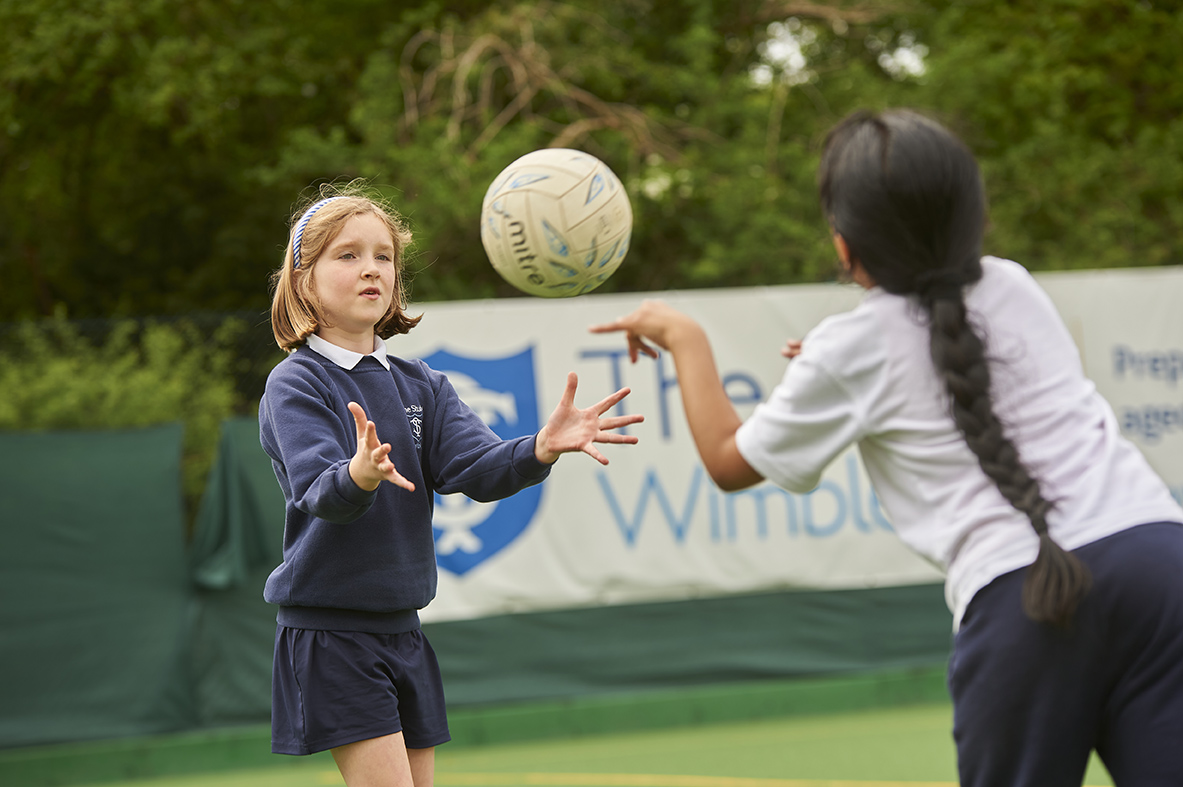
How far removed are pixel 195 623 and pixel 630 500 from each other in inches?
91.4

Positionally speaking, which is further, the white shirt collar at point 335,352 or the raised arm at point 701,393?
the white shirt collar at point 335,352

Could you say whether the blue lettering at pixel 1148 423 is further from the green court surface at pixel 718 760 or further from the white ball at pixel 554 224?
the white ball at pixel 554 224

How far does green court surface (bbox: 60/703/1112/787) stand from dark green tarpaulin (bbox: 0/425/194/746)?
0.41 metres

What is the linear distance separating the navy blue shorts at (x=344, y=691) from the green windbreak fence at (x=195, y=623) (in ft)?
12.0

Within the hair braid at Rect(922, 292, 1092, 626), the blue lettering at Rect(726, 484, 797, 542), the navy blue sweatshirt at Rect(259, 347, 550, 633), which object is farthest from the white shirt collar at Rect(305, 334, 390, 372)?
the blue lettering at Rect(726, 484, 797, 542)

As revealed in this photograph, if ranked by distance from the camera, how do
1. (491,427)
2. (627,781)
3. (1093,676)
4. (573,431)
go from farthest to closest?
(491,427) < (627,781) < (573,431) < (1093,676)

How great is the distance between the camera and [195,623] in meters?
Result: 6.00

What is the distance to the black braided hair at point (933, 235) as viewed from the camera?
190 cm

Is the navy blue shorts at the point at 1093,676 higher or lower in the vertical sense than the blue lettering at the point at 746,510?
higher

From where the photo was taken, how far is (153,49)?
33.0 ft

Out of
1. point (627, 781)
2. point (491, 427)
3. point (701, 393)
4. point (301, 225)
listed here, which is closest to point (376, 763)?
point (701, 393)

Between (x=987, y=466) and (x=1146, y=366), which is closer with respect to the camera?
(x=987, y=466)

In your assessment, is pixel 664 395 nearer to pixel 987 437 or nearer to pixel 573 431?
pixel 573 431

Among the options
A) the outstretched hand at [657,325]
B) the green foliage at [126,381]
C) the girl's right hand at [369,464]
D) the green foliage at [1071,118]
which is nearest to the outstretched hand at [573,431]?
the outstretched hand at [657,325]
